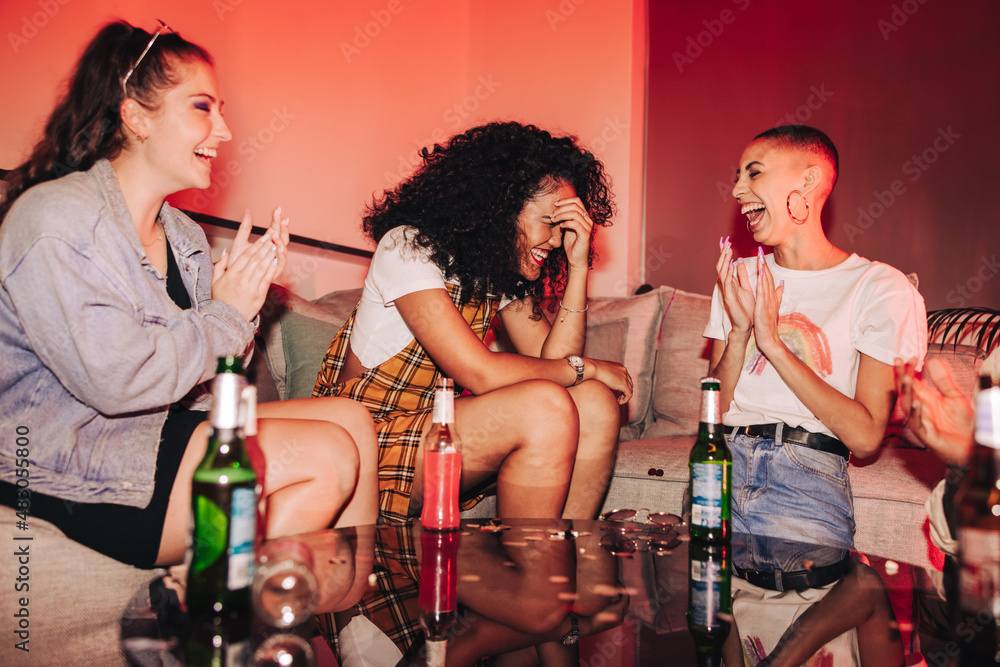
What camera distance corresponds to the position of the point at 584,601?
2.69ft

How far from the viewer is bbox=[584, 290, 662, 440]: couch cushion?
239 cm

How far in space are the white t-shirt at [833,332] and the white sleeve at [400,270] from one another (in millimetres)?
763

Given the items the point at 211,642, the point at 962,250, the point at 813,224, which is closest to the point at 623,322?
the point at 813,224

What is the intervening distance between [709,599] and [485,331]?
1.04 m

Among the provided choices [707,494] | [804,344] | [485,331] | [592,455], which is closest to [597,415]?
[592,455]

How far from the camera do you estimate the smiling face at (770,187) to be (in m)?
1.69

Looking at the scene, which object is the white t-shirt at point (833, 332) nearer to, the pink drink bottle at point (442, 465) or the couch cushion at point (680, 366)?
the couch cushion at point (680, 366)

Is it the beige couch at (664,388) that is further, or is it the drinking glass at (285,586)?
the beige couch at (664,388)

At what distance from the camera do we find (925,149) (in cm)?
266

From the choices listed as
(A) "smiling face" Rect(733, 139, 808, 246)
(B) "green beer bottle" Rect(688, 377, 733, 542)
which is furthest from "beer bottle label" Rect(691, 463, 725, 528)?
(A) "smiling face" Rect(733, 139, 808, 246)

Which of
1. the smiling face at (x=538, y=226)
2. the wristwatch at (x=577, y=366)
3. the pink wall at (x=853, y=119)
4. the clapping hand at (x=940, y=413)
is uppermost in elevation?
the pink wall at (x=853, y=119)

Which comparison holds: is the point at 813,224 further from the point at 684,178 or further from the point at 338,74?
the point at 338,74

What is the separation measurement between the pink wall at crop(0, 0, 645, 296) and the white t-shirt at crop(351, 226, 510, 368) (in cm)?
87

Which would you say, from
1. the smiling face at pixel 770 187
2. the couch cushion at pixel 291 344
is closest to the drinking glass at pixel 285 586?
the couch cushion at pixel 291 344
